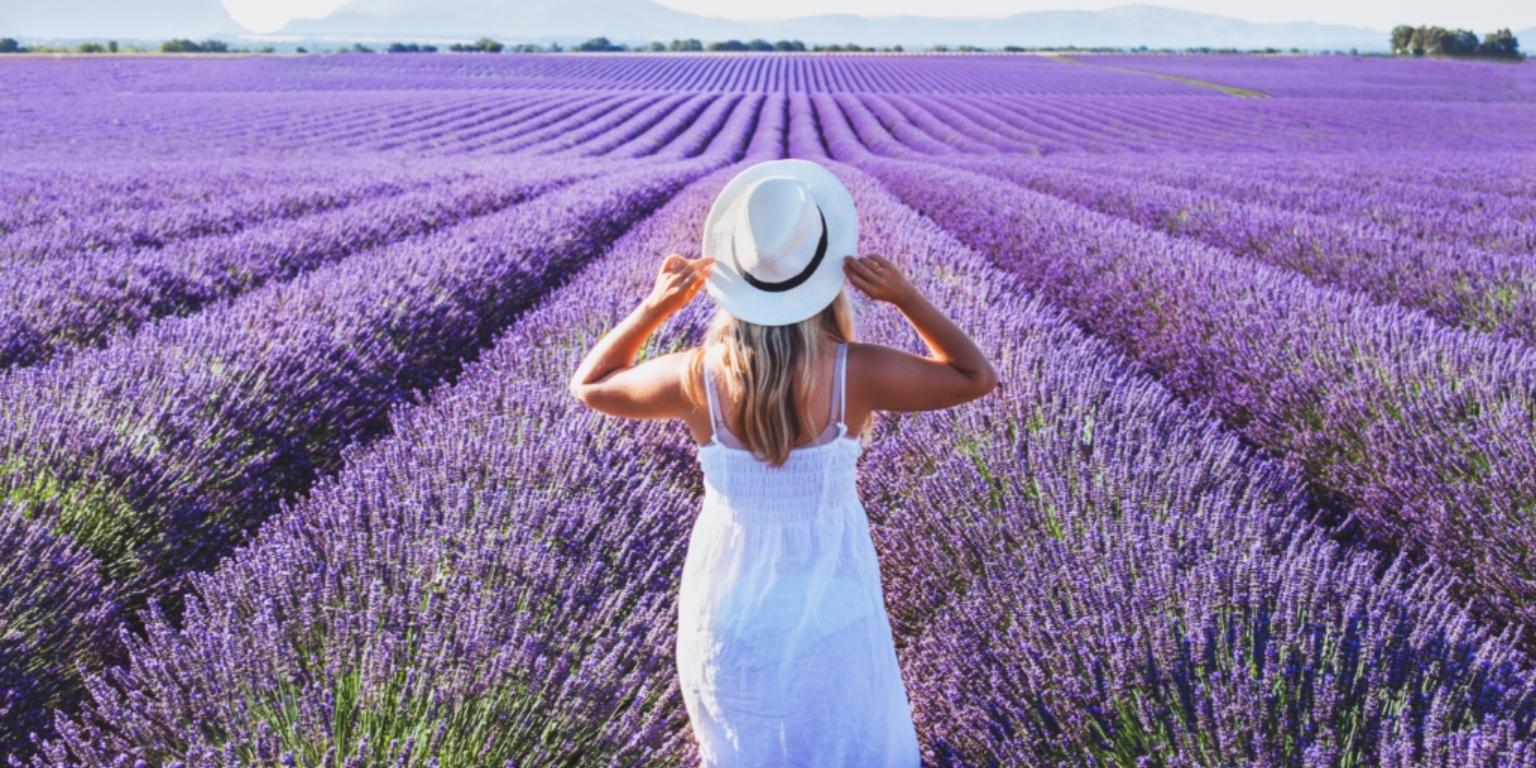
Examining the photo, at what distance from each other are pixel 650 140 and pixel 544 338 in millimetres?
14712

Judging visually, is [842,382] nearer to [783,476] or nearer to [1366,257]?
[783,476]

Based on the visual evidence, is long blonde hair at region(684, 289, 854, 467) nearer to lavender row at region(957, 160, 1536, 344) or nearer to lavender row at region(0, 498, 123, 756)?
lavender row at region(0, 498, 123, 756)

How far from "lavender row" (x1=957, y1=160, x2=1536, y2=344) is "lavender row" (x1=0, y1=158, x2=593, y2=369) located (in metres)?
5.14

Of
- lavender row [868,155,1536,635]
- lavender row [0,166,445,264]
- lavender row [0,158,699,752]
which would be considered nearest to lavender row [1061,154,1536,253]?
lavender row [868,155,1536,635]

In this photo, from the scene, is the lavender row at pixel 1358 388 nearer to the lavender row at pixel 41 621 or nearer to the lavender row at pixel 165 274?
the lavender row at pixel 41 621

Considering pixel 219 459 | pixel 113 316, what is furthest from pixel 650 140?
pixel 219 459

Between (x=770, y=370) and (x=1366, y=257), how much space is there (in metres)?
4.87

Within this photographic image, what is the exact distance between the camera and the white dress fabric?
1415mm

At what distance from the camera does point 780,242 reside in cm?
123

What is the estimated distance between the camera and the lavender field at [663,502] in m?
1.30

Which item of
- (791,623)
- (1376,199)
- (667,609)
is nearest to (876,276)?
(791,623)

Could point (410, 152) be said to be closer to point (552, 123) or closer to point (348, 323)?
point (552, 123)

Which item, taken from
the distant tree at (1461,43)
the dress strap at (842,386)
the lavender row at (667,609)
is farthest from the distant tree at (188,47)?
the distant tree at (1461,43)

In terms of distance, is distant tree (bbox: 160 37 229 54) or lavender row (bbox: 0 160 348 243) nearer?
lavender row (bbox: 0 160 348 243)
